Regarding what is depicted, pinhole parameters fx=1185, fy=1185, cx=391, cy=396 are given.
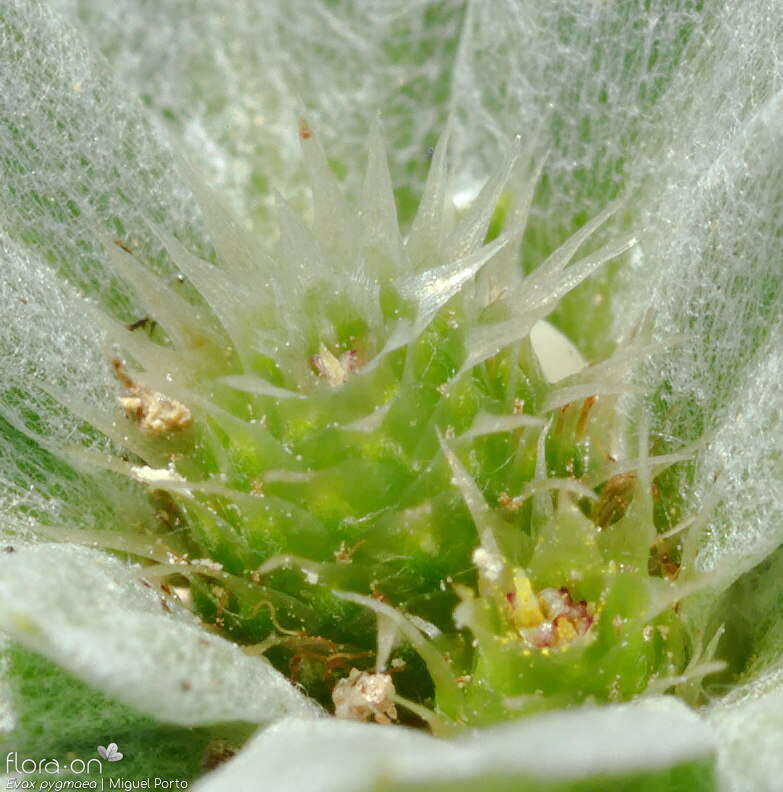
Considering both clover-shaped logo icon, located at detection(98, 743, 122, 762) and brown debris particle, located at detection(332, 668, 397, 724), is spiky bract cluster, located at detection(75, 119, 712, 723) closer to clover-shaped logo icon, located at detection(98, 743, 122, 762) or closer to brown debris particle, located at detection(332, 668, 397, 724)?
brown debris particle, located at detection(332, 668, 397, 724)

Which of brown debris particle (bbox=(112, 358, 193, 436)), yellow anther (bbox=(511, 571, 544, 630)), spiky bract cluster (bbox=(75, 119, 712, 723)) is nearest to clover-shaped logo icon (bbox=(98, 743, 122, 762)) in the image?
spiky bract cluster (bbox=(75, 119, 712, 723))

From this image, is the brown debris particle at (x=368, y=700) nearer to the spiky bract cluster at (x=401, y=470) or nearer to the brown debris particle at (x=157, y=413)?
the spiky bract cluster at (x=401, y=470)

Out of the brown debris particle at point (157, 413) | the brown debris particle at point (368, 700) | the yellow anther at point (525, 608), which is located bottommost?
the brown debris particle at point (368, 700)

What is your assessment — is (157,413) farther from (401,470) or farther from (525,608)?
(525,608)

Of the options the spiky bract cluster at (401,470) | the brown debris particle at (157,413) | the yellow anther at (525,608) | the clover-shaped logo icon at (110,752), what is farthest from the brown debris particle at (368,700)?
the brown debris particle at (157,413)

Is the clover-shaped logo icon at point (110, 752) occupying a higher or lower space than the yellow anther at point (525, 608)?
higher

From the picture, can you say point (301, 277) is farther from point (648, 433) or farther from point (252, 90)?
point (252, 90)

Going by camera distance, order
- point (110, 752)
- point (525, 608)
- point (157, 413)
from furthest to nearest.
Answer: point (157, 413) → point (110, 752) → point (525, 608)

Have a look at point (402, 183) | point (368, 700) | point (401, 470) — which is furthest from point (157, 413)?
point (402, 183)

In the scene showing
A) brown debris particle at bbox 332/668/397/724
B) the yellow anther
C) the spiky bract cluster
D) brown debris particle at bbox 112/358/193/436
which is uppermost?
brown debris particle at bbox 112/358/193/436
